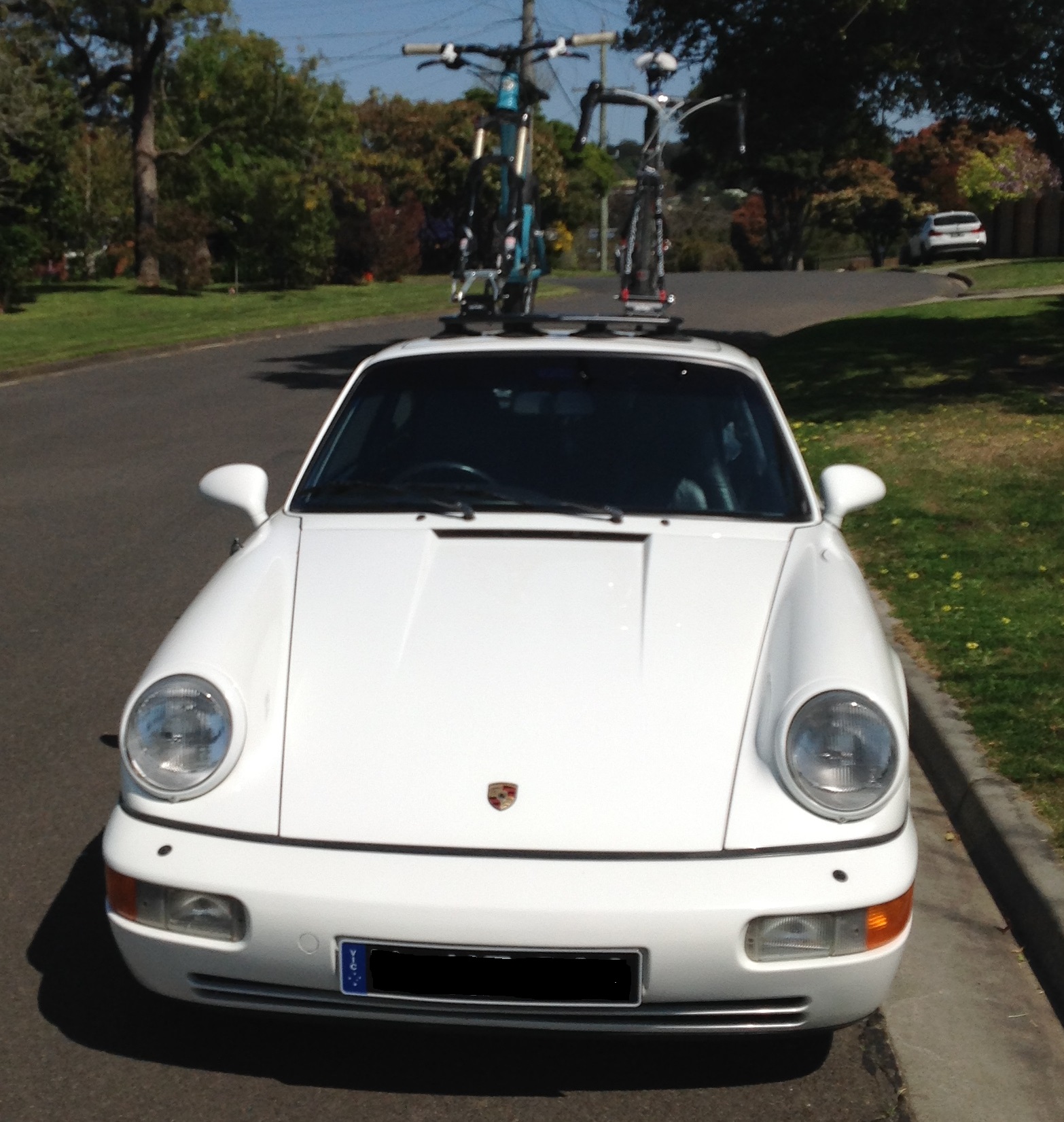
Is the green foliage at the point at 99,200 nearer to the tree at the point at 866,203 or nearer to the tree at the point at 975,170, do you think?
the tree at the point at 866,203

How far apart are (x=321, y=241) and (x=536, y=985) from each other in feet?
107

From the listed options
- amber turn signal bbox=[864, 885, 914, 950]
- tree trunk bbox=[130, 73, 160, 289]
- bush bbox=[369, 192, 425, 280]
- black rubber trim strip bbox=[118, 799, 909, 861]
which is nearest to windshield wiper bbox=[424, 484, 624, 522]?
black rubber trim strip bbox=[118, 799, 909, 861]

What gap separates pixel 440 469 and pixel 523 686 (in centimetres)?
A: 121

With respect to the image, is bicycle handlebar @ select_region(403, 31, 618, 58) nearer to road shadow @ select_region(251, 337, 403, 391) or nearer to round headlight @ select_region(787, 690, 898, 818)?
road shadow @ select_region(251, 337, 403, 391)

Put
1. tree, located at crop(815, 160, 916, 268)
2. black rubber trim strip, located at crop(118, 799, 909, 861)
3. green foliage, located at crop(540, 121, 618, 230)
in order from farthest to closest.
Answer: tree, located at crop(815, 160, 916, 268) → green foliage, located at crop(540, 121, 618, 230) → black rubber trim strip, located at crop(118, 799, 909, 861)

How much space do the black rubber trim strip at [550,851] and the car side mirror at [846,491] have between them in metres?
1.55

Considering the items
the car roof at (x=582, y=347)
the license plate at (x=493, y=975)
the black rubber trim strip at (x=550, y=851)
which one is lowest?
the license plate at (x=493, y=975)

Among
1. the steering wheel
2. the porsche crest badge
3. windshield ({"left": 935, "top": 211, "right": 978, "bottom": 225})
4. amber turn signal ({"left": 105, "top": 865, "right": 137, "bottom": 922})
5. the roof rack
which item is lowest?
amber turn signal ({"left": 105, "top": 865, "right": 137, "bottom": 922})

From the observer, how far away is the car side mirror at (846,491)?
4418mm

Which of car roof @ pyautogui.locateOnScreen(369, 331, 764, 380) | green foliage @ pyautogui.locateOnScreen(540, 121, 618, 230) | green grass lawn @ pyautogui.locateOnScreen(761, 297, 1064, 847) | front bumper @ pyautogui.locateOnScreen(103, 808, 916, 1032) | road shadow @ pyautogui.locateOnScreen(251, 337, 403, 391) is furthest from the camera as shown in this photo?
green foliage @ pyautogui.locateOnScreen(540, 121, 618, 230)

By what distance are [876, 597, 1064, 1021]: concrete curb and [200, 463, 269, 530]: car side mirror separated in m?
2.37

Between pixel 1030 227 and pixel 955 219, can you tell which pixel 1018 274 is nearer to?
pixel 955 219

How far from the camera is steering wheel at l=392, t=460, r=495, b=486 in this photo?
432cm

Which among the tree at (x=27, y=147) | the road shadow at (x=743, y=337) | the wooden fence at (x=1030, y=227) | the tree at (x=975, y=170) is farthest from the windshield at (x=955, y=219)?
the tree at (x=27, y=147)
